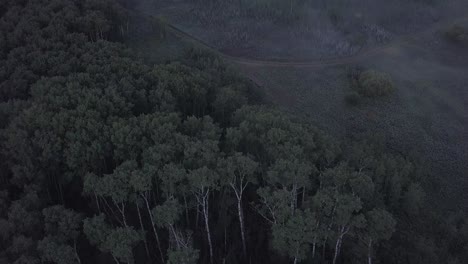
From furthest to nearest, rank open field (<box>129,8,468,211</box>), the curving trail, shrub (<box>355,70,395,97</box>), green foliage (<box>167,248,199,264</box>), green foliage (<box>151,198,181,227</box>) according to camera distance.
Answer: the curving trail → shrub (<box>355,70,395,97</box>) → open field (<box>129,8,468,211</box>) → green foliage (<box>151,198,181,227</box>) → green foliage (<box>167,248,199,264</box>)

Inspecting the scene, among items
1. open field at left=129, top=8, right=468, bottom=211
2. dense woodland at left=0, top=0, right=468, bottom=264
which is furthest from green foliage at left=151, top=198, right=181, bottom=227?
open field at left=129, top=8, right=468, bottom=211

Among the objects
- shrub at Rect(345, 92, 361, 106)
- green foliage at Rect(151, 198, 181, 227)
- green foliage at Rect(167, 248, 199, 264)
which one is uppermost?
green foliage at Rect(151, 198, 181, 227)

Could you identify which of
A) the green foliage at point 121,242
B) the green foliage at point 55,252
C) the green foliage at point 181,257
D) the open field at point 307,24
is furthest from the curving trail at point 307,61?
the green foliage at point 55,252

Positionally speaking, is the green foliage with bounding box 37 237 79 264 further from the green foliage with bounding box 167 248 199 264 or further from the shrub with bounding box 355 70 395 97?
the shrub with bounding box 355 70 395 97

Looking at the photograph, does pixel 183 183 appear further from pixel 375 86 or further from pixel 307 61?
pixel 307 61

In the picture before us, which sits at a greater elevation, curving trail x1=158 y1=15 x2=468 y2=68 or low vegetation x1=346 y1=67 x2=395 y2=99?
curving trail x1=158 y1=15 x2=468 y2=68

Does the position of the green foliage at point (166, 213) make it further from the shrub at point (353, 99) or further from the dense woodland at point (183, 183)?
the shrub at point (353, 99)
